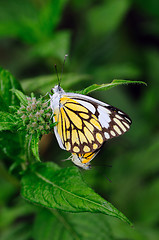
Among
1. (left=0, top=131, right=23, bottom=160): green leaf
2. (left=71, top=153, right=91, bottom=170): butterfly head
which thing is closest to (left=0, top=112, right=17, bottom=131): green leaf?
(left=0, top=131, right=23, bottom=160): green leaf

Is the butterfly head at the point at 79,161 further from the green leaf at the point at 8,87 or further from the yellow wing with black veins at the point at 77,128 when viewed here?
the green leaf at the point at 8,87

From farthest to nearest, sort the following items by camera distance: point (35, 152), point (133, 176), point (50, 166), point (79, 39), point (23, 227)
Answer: point (79, 39), point (133, 176), point (23, 227), point (50, 166), point (35, 152)

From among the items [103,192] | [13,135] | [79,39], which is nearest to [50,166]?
[13,135]

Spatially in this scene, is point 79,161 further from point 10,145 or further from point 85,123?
point 10,145

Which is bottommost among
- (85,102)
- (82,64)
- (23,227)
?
(23,227)

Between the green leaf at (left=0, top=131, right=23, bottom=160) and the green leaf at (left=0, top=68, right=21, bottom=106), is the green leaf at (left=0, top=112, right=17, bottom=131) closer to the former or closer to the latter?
the green leaf at (left=0, top=131, right=23, bottom=160)

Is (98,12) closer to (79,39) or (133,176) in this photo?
(79,39)

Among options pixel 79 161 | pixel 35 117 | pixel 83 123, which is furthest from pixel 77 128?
pixel 35 117
